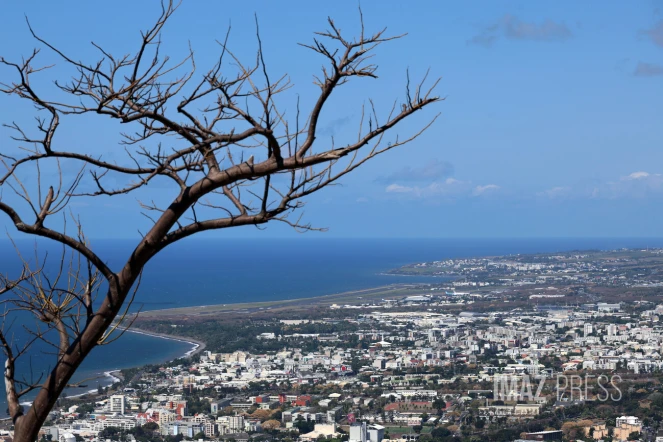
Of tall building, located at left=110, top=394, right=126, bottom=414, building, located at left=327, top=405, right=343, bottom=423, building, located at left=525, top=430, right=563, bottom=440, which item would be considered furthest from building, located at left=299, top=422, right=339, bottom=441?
tall building, located at left=110, top=394, right=126, bottom=414

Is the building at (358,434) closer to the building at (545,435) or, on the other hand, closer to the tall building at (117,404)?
the building at (545,435)

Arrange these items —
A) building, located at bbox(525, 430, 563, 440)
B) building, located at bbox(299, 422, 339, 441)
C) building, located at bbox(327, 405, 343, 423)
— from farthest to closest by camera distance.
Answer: building, located at bbox(327, 405, 343, 423), building, located at bbox(299, 422, 339, 441), building, located at bbox(525, 430, 563, 440)

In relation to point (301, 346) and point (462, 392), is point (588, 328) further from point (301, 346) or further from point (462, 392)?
point (462, 392)

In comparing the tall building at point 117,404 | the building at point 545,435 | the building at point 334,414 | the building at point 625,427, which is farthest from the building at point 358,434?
the tall building at point 117,404

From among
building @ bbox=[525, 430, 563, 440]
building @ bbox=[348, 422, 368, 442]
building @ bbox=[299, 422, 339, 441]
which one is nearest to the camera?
building @ bbox=[348, 422, 368, 442]

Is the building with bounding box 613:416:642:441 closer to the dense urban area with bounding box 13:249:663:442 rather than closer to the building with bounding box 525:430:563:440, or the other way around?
the dense urban area with bounding box 13:249:663:442

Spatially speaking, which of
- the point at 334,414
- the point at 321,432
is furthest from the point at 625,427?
the point at 334,414

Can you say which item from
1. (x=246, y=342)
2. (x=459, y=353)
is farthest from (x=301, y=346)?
(x=459, y=353)
